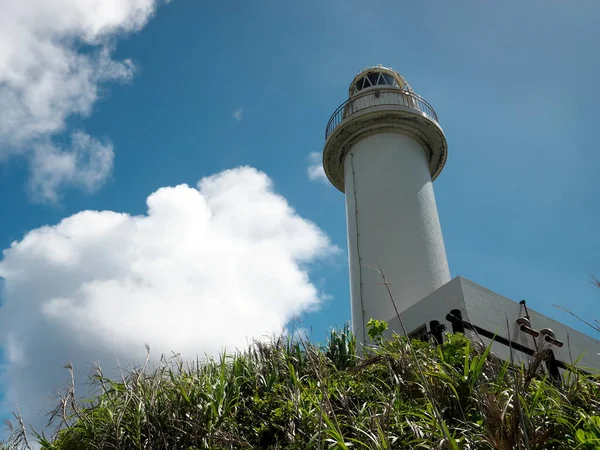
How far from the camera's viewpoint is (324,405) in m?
5.07

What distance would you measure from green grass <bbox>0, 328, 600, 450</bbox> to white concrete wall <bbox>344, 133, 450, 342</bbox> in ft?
16.8

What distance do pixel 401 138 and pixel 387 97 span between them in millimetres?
1438

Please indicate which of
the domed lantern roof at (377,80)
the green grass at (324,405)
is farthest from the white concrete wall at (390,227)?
the green grass at (324,405)

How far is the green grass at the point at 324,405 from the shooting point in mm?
4188

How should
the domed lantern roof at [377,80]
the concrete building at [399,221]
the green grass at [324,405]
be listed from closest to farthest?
the green grass at [324,405], the concrete building at [399,221], the domed lantern roof at [377,80]

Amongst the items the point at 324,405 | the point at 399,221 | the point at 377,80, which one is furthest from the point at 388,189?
the point at 324,405

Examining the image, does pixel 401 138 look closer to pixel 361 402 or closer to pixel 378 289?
pixel 378 289

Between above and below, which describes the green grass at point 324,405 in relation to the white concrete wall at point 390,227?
below

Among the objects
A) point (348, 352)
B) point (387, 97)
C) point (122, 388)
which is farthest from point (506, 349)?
point (387, 97)

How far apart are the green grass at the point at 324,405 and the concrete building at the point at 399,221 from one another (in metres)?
3.31

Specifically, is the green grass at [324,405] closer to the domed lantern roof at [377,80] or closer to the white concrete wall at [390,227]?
the white concrete wall at [390,227]

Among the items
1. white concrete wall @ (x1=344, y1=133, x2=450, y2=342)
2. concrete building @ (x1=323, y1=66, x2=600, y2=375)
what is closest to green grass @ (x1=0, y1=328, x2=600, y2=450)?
concrete building @ (x1=323, y1=66, x2=600, y2=375)

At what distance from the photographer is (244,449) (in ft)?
16.4

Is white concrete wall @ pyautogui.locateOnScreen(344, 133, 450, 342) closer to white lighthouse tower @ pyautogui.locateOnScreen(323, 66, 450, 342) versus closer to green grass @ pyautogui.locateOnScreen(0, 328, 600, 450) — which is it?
white lighthouse tower @ pyautogui.locateOnScreen(323, 66, 450, 342)
